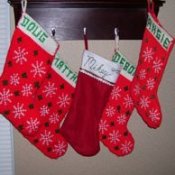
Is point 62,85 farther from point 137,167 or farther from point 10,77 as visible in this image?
point 137,167

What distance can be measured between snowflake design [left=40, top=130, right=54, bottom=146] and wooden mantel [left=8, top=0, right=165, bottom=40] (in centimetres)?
40

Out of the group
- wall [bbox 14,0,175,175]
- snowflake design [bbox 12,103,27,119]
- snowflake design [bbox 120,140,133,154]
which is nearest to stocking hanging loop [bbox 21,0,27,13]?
wall [bbox 14,0,175,175]

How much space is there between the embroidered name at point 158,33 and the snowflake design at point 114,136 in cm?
42

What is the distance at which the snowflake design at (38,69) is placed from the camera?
101 cm

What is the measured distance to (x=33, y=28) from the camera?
1000 mm

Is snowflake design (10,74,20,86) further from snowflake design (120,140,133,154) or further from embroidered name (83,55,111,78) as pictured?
snowflake design (120,140,133,154)

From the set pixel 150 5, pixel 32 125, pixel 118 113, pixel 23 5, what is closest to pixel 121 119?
pixel 118 113

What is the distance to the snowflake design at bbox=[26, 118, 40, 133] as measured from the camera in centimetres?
102

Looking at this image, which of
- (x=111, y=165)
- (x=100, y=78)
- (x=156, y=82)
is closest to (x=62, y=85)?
(x=100, y=78)

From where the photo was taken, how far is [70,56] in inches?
48.9

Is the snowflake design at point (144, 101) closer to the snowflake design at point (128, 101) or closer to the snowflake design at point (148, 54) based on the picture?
the snowflake design at point (128, 101)

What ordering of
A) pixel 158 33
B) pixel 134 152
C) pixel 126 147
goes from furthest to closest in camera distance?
pixel 134 152 → pixel 126 147 → pixel 158 33

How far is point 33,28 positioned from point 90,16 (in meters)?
0.26

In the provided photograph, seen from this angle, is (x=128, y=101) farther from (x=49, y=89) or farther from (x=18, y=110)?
(x=18, y=110)
